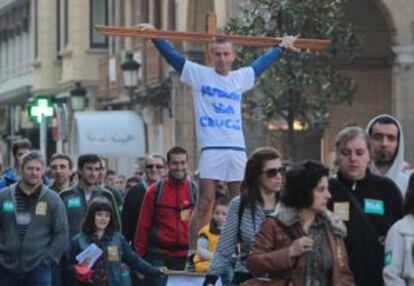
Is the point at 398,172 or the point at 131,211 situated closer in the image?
the point at 398,172

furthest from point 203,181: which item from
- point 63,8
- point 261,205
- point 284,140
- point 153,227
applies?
point 63,8

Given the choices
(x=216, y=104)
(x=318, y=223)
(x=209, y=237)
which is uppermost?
(x=216, y=104)

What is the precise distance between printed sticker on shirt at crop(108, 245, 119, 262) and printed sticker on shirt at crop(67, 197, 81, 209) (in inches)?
58.8

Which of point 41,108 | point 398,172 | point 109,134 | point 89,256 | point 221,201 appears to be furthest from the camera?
point 109,134

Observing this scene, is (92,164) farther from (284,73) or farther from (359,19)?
(359,19)

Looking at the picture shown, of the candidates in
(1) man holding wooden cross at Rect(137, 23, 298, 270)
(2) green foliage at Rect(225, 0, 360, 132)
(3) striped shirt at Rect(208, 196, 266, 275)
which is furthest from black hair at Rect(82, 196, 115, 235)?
(2) green foliage at Rect(225, 0, 360, 132)

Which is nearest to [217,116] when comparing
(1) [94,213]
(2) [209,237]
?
(2) [209,237]

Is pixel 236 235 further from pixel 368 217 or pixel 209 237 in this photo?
pixel 209 237

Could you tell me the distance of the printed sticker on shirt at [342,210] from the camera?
945cm

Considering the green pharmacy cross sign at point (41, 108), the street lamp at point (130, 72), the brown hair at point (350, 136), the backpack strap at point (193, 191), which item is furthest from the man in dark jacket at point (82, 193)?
the green pharmacy cross sign at point (41, 108)

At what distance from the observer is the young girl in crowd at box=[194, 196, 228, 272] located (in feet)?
42.4

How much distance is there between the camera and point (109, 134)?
123 ft

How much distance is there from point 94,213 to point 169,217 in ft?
2.97

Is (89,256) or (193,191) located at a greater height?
(193,191)
